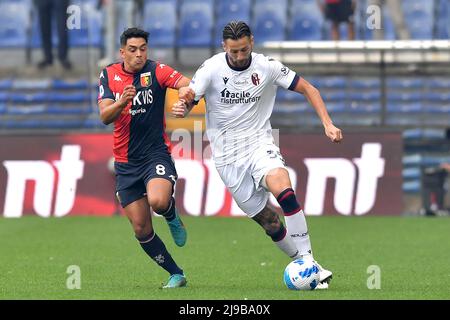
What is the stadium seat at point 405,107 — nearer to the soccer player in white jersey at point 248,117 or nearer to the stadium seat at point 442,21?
the stadium seat at point 442,21

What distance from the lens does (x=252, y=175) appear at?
35.4 feet

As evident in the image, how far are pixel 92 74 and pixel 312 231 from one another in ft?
25.6

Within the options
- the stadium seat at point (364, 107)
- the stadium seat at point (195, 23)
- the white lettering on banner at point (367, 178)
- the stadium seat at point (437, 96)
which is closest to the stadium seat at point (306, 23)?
the stadium seat at point (195, 23)

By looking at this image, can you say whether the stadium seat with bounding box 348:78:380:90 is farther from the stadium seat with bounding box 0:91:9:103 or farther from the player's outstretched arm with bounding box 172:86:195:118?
the player's outstretched arm with bounding box 172:86:195:118

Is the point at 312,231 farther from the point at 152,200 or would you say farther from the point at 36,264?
the point at 152,200

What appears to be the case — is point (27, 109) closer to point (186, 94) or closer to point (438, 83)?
point (438, 83)

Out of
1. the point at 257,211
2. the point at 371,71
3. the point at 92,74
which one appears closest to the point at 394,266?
the point at 257,211

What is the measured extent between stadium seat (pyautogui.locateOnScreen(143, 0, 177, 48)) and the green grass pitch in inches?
249

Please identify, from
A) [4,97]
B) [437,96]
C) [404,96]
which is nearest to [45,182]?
[4,97]

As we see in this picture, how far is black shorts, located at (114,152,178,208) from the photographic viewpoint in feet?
35.3

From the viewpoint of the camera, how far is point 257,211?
10836mm

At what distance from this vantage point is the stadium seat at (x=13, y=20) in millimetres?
25562

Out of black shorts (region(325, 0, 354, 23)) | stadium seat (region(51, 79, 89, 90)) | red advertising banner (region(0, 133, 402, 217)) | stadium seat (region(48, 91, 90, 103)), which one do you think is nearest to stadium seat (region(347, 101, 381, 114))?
black shorts (region(325, 0, 354, 23))
